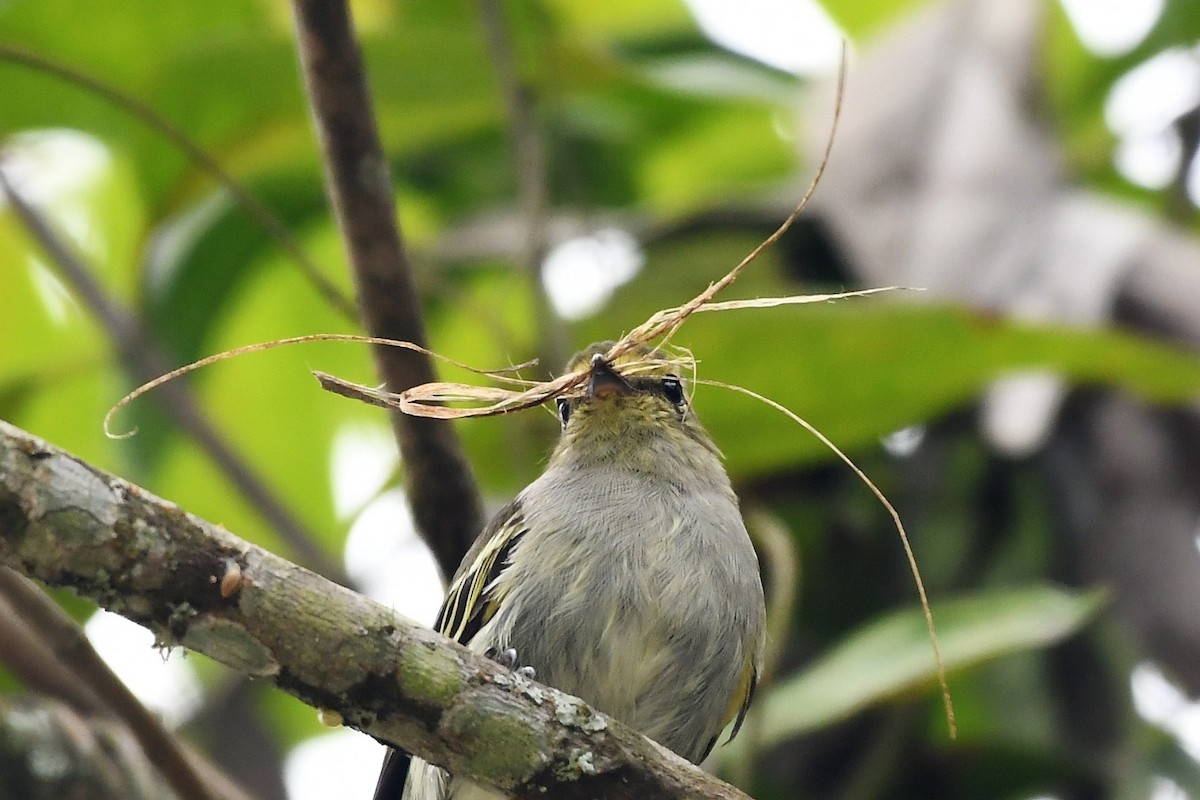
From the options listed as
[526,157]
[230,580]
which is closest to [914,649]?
[526,157]

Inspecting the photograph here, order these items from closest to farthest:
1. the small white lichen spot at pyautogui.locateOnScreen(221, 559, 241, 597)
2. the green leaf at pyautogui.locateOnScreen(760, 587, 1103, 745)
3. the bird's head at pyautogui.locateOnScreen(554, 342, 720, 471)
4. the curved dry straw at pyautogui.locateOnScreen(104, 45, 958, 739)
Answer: the small white lichen spot at pyautogui.locateOnScreen(221, 559, 241, 597), the curved dry straw at pyautogui.locateOnScreen(104, 45, 958, 739), the green leaf at pyautogui.locateOnScreen(760, 587, 1103, 745), the bird's head at pyautogui.locateOnScreen(554, 342, 720, 471)

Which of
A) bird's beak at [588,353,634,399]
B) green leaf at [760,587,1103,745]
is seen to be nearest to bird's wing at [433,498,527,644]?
bird's beak at [588,353,634,399]

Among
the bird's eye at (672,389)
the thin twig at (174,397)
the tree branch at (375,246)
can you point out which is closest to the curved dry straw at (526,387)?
the tree branch at (375,246)

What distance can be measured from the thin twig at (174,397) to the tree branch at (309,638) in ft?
5.82

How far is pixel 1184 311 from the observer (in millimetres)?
4570

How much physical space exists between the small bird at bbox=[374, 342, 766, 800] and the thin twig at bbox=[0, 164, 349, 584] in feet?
2.54

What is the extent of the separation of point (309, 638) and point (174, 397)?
2196 mm

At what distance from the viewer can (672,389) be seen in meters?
4.08

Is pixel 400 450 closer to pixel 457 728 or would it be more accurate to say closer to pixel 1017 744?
pixel 457 728

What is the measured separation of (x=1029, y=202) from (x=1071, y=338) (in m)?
1.01

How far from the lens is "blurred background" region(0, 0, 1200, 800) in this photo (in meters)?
4.07

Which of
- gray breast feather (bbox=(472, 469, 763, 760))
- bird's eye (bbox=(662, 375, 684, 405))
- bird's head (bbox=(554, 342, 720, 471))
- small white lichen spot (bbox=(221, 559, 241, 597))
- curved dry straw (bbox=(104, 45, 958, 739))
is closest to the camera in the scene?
small white lichen spot (bbox=(221, 559, 241, 597))

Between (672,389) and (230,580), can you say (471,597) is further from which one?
(230,580)

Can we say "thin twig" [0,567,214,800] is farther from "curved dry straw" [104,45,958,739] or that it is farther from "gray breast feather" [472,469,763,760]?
"gray breast feather" [472,469,763,760]
